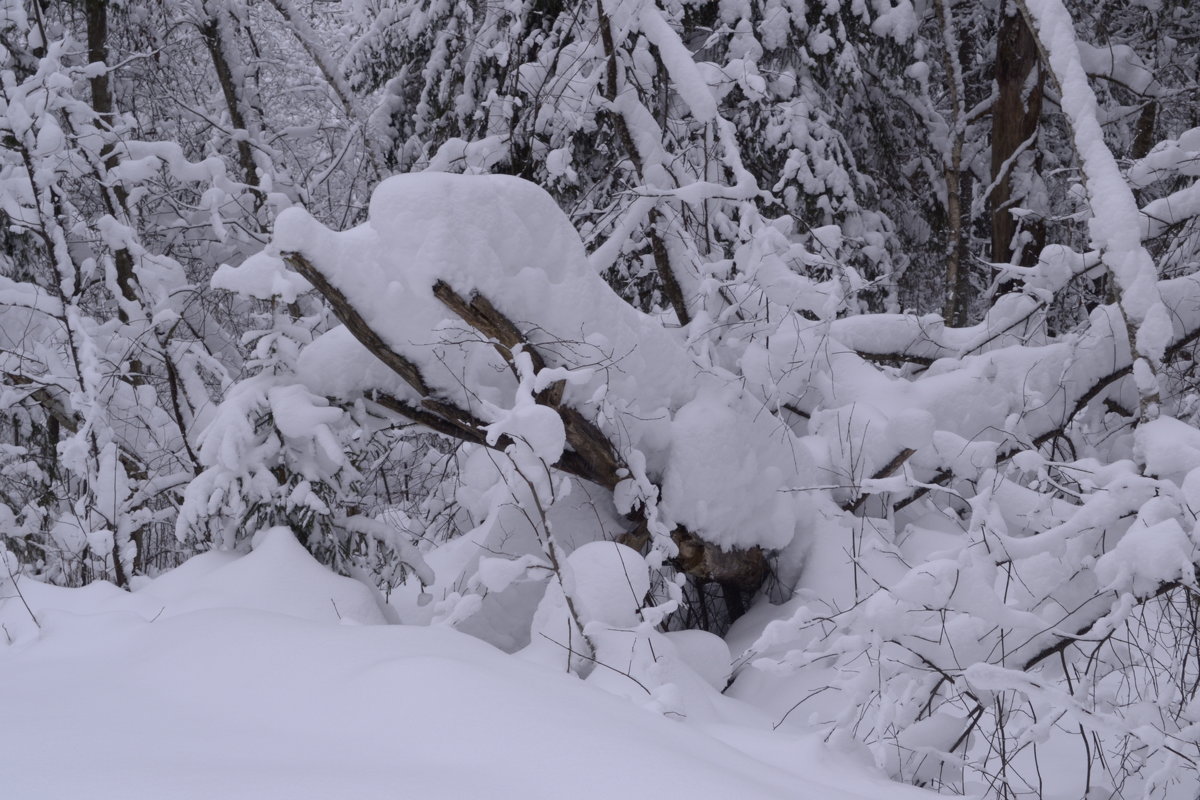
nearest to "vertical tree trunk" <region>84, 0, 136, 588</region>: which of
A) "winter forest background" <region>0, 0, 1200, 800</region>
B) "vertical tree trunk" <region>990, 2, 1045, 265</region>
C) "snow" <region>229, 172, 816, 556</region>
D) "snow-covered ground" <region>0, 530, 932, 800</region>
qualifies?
"winter forest background" <region>0, 0, 1200, 800</region>

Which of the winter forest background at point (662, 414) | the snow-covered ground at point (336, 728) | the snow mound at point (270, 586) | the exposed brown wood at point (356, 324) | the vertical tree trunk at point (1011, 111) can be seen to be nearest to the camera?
the snow-covered ground at point (336, 728)

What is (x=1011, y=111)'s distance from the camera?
27.6 ft

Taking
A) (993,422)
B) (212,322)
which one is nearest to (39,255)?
(212,322)

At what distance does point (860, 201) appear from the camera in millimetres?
8391

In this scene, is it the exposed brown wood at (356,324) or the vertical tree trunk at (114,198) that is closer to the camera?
the exposed brown wood at (356,324)

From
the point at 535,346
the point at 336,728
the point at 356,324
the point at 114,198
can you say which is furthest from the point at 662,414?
the point at 114,198

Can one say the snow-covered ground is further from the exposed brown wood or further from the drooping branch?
the exposed brown wood

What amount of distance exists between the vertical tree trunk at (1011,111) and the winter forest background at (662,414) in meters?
2.15

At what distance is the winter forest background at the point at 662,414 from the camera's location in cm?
256

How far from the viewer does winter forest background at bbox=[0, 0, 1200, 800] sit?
2559mm

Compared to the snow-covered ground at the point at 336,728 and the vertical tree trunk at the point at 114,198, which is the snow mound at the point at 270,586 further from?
the vertical tree trunk at the point at 114,198

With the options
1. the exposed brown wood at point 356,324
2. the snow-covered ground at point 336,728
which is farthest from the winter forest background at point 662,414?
the snow-covered ground at point 336,728

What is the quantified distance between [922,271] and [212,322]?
767 cm

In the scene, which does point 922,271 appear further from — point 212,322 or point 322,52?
point 212,322
